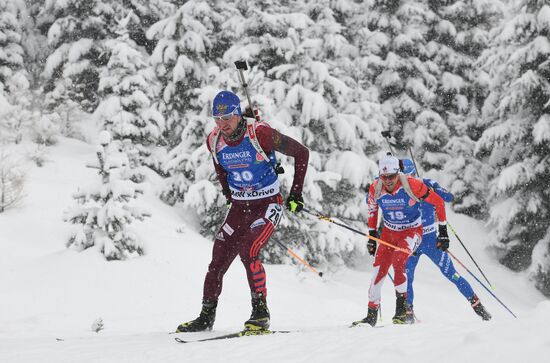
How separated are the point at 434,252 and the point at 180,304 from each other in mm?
4610

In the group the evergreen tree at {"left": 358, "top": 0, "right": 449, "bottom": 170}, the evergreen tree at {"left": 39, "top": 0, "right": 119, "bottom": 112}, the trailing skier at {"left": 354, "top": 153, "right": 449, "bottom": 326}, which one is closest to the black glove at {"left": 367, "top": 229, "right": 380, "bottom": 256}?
the trailing skier at {"left": 354, "top": 153, "right": 449, "bottom": 326}

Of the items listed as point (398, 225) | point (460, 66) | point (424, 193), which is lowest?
point (398, 225)

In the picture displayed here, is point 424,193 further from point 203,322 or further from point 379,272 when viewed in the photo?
point 203,322

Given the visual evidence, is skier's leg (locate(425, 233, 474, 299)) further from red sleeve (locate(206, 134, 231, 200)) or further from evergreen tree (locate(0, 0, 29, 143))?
evergreen tree (locate(0, 0, 29, 143))

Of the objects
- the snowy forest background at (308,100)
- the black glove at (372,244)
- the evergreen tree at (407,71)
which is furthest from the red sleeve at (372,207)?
the evergreen tree at (407,71)

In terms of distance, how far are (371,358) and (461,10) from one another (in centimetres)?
2121

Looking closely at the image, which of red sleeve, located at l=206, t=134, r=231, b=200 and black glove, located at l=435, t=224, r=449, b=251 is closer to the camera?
red sleeve, located at l=206, t=134, r=231, b=200

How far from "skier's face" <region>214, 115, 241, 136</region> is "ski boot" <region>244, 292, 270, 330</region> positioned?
1.76 m

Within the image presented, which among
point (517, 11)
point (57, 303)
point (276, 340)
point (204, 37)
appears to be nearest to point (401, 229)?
point (276, 340)

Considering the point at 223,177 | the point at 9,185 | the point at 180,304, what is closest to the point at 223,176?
the point at 223,177

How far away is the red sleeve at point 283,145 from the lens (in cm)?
570

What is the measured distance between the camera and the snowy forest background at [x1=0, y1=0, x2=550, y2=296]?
14953 millimetres

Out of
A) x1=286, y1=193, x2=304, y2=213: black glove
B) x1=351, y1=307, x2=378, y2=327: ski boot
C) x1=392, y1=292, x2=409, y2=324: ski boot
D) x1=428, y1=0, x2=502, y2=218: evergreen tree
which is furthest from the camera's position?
x1=428, y1=0, x2=502, y2=218: evergreen tree

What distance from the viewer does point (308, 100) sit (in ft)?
51.4
